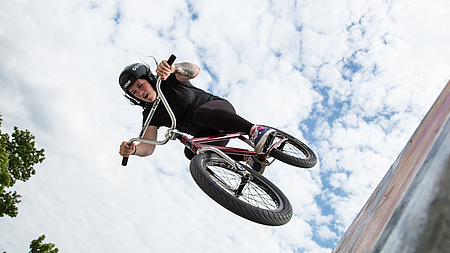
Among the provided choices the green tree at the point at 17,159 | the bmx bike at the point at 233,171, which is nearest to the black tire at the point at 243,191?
the bmx bike at the point at 233,171

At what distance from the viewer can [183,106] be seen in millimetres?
4562

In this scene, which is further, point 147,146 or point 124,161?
point 147,146

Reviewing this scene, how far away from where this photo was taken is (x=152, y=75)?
14.7ft

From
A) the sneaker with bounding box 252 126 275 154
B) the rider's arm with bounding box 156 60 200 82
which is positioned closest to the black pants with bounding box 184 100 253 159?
the sneaker with bounding box 252 126 275 154

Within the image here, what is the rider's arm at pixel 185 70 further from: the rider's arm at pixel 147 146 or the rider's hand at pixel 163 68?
the rider's arm at pixel 147 146

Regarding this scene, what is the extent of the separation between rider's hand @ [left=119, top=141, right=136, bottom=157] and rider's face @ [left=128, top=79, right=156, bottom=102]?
715 mm

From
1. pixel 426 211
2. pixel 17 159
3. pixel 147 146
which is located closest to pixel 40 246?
pixel 17 159

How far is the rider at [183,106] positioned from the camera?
395 centimetres

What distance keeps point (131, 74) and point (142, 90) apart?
252mm

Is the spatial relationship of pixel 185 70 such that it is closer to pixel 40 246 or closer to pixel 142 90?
pixel 142 90

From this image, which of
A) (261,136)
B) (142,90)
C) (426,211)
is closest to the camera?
(426,211)

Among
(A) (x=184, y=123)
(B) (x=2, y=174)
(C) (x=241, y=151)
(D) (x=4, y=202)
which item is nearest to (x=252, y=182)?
(C) (x=241, y=151)

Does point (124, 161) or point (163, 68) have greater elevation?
point (163, 68)

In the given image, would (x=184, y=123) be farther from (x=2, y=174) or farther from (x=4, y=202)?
(x=4, y=202)
